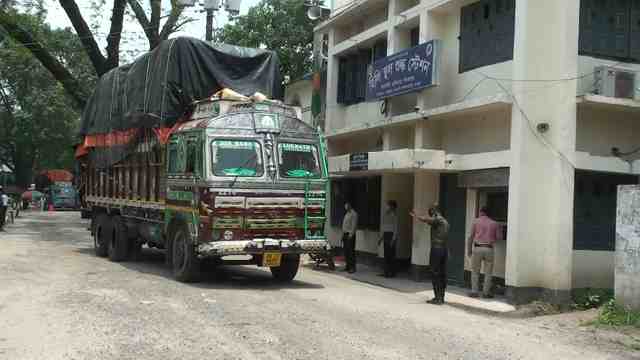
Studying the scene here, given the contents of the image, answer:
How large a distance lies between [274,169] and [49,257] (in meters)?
7.73

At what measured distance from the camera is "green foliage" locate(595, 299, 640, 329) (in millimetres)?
10672

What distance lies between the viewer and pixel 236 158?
12.9 meters

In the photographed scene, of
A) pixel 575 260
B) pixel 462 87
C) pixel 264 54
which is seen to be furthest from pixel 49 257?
pixel 575 260

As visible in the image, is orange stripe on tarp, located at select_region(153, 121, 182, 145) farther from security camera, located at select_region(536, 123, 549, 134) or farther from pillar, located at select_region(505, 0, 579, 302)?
security camera, located at select_region(536, 123, 549, 134)

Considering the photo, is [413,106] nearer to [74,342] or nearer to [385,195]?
[385,195]

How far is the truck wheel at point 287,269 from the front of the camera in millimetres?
14016

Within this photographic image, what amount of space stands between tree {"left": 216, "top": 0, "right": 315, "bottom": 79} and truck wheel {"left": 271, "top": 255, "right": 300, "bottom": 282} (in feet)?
77.6

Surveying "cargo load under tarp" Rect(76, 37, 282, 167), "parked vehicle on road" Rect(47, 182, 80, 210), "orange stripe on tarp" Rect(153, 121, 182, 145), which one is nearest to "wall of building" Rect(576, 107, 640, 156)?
"cargo load under tarp" Rect(76, 37, 282, 167)

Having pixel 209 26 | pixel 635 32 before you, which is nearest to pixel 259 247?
pixel 635 32

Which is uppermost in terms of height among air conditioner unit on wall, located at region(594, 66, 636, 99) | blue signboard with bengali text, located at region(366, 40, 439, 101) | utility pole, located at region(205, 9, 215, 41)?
utility pole, located at region(205, 9, 215, 41)

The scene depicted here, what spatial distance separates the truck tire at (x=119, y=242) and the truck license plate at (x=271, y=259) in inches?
211

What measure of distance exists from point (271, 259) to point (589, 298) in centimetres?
533

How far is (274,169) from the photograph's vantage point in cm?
1304

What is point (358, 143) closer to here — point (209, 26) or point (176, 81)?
point (209, 26)
